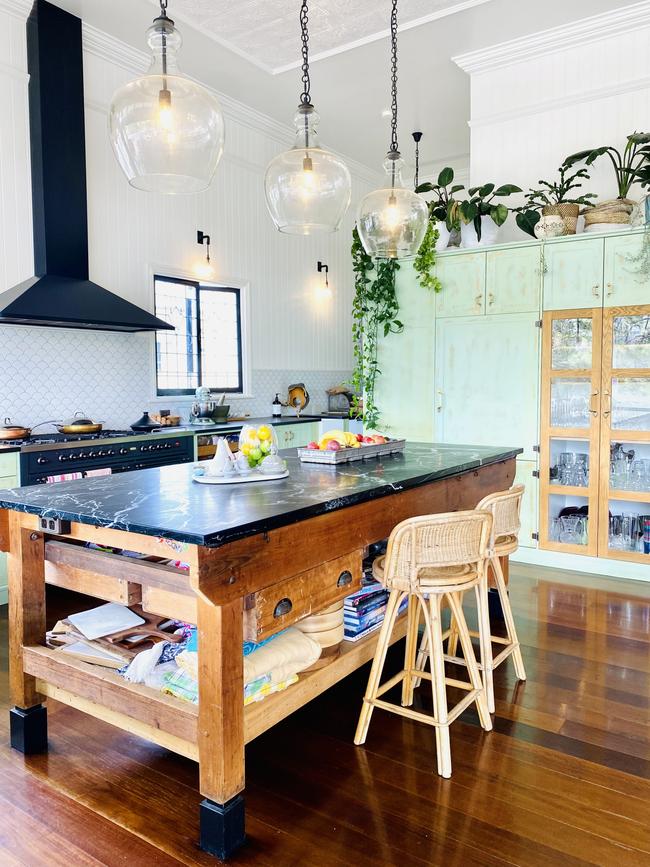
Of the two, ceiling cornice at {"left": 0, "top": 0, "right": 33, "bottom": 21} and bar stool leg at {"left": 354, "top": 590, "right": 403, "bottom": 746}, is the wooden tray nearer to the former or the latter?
bar stool leg at {"left": 354, "top": 590, "right": 403, "bottom": 746}

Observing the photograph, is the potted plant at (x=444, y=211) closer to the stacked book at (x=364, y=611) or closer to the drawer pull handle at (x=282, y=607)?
the stacked book at (x=364, y=611)

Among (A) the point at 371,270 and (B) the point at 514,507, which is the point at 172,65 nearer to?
(B) the point at 514,507

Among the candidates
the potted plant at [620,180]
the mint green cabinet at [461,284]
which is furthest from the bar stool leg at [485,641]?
the potted plant at [620,180]

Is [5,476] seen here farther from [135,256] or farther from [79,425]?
[135,256]

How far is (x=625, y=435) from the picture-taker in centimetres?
438

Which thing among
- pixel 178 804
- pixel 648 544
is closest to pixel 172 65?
pixel 178 804

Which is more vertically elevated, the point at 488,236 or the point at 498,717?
the point at 488,236

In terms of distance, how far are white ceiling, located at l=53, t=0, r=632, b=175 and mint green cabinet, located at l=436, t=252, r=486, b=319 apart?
3.09 feet

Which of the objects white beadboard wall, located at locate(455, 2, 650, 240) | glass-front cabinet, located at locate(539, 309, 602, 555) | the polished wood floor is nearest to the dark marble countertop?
the polished wood floor

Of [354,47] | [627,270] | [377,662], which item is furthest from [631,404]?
[354,47]

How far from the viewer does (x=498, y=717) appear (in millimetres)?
2504

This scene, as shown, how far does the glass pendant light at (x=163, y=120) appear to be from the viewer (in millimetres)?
2016

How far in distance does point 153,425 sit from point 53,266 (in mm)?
1349

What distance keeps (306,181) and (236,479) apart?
4.17 ft
